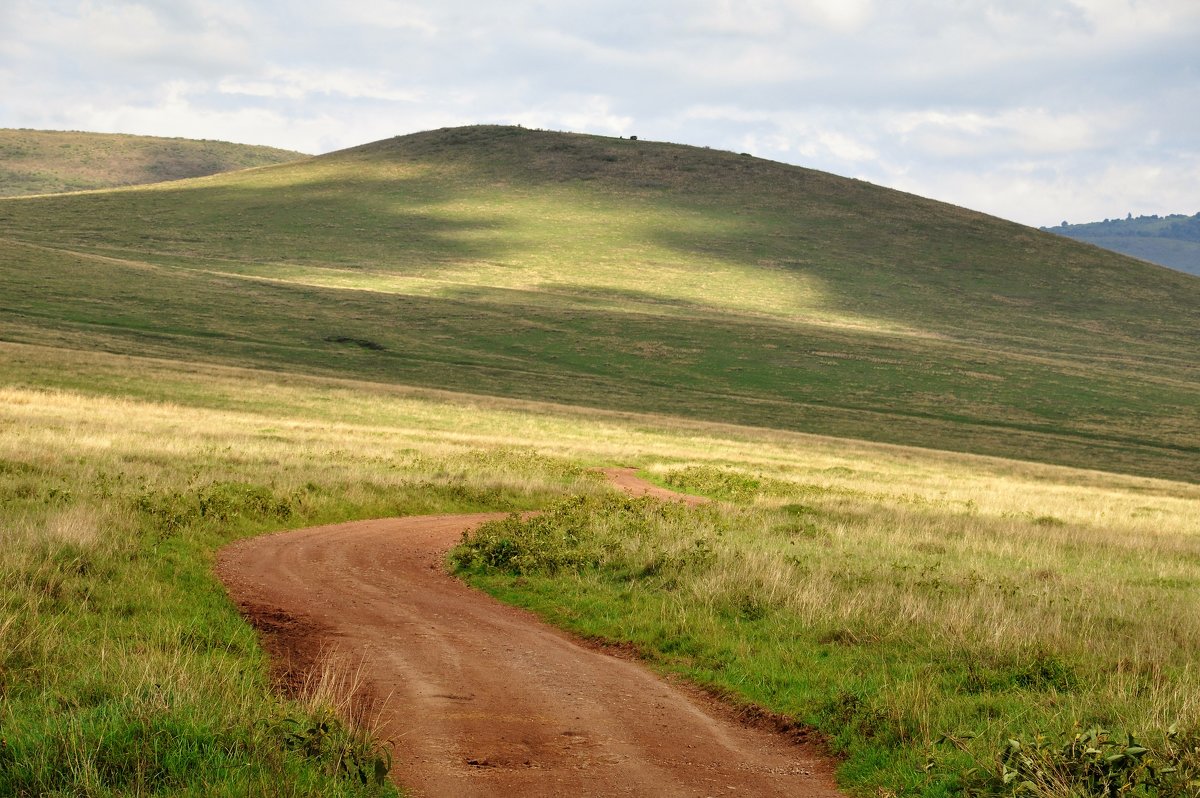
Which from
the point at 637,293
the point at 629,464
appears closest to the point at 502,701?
the point at 629,464

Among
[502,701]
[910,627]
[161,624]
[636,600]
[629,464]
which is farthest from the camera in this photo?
[629,464]

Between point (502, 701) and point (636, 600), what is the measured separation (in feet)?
15.4

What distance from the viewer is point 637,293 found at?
10838 centimetres

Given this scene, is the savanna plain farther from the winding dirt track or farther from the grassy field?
the winding dirt track

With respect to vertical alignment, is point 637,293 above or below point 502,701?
above

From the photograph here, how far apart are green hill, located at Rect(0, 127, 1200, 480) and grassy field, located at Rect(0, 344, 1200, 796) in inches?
1075

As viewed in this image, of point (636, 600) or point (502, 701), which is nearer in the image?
point (502, 701)

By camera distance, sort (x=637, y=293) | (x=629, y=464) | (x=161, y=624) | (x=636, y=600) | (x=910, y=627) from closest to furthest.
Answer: (x=161, y=624)
(x=910, y=627)
(x=636, y=600)
(x=629, y=464)
(x=637, y=293)

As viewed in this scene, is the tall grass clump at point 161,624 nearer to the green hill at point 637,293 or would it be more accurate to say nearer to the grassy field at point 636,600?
the grassy field at point 636,600

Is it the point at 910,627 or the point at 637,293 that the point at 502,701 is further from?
the point at 637,293

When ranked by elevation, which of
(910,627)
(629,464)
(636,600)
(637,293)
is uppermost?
(637,293)

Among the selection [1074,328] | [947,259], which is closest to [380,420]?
[1074,328]

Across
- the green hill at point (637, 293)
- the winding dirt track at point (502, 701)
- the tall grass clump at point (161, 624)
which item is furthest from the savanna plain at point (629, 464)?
the green hill at point (637, 293)

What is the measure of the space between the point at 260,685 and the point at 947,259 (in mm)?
135233
